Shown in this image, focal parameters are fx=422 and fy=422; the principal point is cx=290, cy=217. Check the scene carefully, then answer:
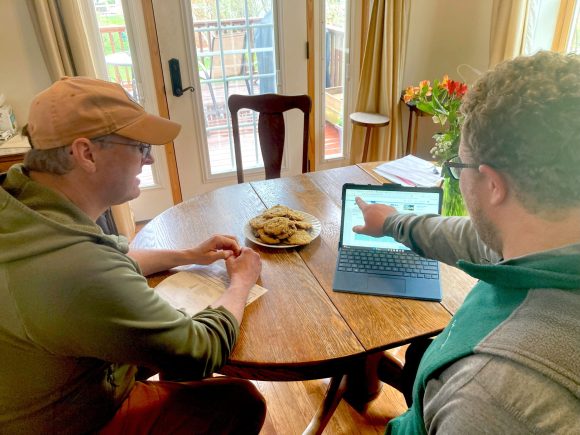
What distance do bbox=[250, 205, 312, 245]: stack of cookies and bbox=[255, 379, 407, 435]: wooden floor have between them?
2.63 feet

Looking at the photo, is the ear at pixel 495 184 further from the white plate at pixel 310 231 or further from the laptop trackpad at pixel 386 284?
the white plate at pixel 310 231

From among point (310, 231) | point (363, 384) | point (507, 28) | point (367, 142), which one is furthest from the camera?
point (367, 142)

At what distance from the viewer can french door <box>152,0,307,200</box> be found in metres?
2.70

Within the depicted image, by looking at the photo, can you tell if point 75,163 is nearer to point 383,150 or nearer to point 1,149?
point 1,149

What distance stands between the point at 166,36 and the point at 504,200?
2.53 meters

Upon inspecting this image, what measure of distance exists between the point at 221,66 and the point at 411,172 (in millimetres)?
1647

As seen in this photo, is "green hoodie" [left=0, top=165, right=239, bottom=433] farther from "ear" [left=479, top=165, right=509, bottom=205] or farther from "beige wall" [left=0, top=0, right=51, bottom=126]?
"beige wall" [left=0, top=0, right=51, bottom=126]

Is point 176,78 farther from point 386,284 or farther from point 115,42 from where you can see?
point 386,284

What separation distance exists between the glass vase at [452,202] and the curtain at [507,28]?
1.80 m

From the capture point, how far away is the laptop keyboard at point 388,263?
3.99ft

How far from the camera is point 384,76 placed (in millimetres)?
3098

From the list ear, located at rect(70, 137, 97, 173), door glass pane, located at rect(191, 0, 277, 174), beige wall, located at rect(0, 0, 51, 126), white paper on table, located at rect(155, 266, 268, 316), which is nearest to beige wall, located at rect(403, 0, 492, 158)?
door glass pane, located at rect(191, 0, 277, 174)

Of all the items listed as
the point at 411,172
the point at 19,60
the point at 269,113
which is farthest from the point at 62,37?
the point at 411,172

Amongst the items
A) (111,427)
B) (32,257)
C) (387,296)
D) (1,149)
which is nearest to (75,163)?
(32,257)
